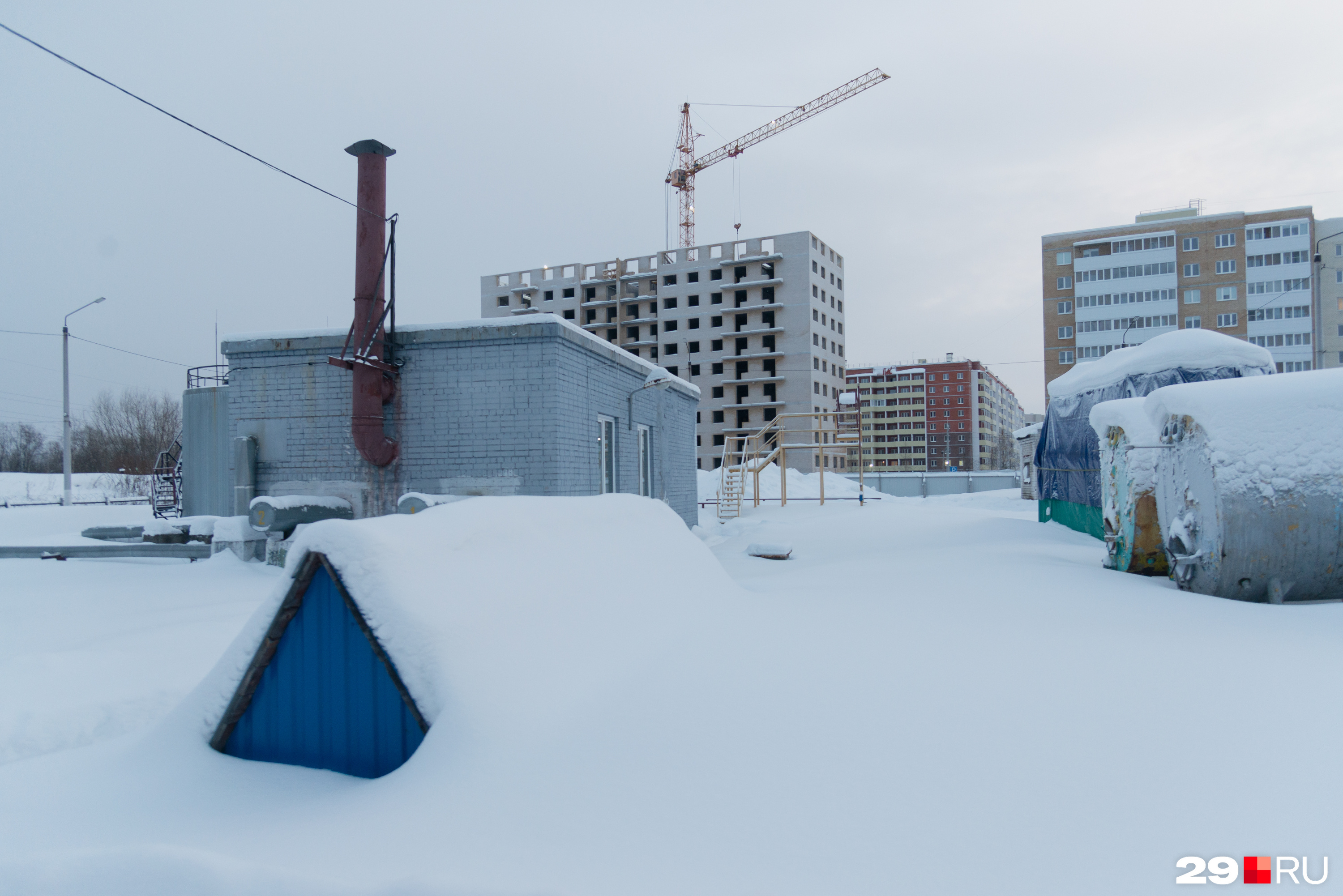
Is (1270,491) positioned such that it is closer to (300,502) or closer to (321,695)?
(321,695)

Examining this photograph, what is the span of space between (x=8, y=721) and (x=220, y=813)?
2539 millimetres

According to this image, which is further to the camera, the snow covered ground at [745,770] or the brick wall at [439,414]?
the brick wall at [439,414]

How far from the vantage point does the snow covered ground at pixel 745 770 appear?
216cm

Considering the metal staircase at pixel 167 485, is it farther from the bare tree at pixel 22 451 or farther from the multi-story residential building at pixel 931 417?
the multi-story residential building at pixel 931 417

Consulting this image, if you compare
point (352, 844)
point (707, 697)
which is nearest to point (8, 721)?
point (352, 844)

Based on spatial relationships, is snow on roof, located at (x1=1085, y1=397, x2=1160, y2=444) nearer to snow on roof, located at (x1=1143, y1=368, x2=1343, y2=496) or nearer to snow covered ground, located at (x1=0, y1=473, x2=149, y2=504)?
snow on roof, located at (x1=1143, y1=368, x2=1343, y2=496)

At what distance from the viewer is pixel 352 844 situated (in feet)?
7.55

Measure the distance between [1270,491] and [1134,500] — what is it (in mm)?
1864

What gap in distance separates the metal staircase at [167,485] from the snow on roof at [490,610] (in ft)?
49.0

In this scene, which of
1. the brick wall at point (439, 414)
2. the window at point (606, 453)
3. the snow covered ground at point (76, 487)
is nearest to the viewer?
the brick wall at point (439, 414)

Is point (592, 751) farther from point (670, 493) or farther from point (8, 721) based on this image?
point (670, 493)

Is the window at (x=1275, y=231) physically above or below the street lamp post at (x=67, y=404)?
above

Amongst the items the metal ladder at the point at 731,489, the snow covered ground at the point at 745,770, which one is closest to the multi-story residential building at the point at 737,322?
the metal ladder at the point at 731,489

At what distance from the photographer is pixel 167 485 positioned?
19094mm
